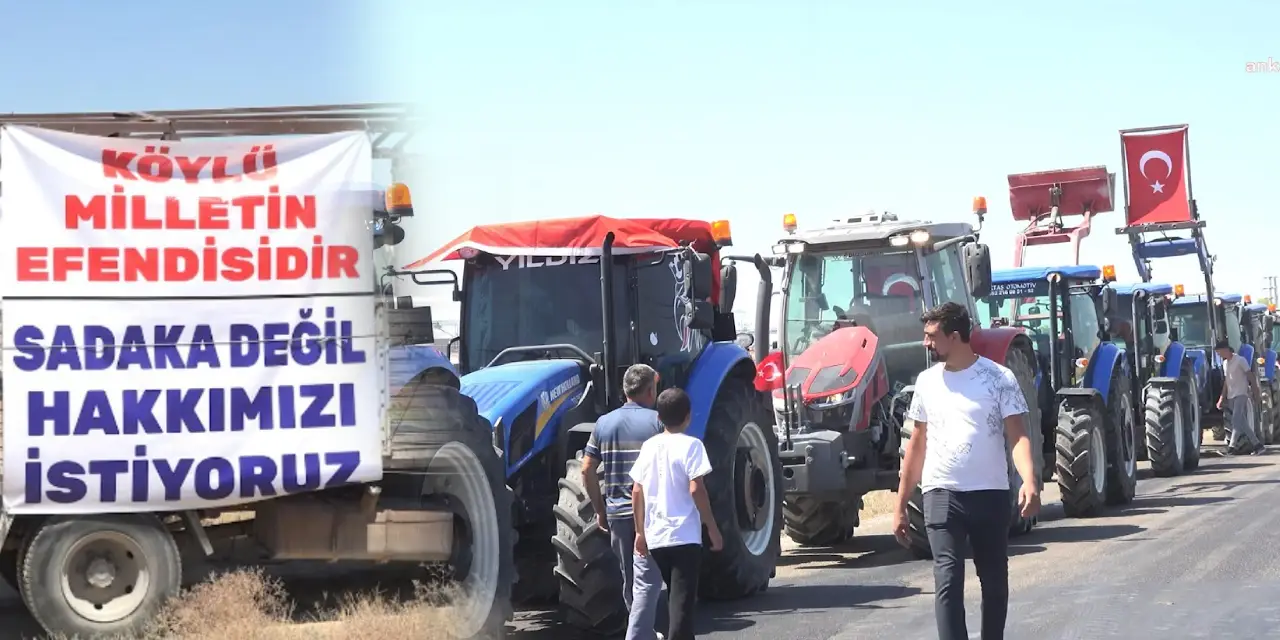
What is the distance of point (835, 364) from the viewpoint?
12.6 meters

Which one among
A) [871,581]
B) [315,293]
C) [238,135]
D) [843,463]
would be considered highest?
[238,135]

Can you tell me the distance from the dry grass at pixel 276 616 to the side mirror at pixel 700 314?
255cm

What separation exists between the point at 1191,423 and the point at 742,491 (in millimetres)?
12085

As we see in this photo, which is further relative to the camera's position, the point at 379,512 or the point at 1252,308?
the point at 1252,308

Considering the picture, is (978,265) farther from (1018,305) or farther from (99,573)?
(99,573)

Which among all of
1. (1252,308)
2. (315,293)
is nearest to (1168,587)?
(315,293)

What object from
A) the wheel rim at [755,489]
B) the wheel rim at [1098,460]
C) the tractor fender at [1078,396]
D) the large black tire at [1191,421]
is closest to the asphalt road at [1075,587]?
the wheel rim at [755,489]

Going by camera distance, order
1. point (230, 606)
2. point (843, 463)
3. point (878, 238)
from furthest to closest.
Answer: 1. point (878, 238)
2. point (843, 463)
3. point (230, 606)

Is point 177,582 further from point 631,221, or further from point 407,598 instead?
point 631,221

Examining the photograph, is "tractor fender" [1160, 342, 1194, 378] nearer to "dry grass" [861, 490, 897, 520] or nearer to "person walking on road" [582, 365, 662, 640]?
"dry grass" [861, 490, 897, 520]

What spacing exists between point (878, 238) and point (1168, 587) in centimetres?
412

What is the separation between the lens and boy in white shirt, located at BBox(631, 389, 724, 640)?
7008 mm

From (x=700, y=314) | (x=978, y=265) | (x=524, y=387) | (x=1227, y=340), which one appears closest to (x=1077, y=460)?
(x=978, y=265)

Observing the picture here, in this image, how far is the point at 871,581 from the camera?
11047mm
